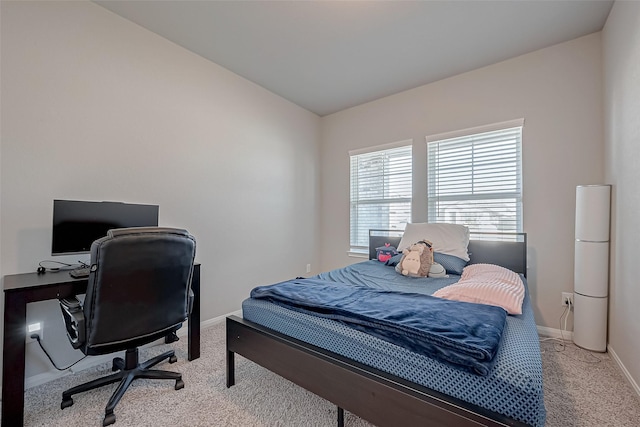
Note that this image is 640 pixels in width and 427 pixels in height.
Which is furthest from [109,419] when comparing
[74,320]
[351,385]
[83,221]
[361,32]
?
[361,32]

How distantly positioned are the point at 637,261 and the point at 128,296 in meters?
3.10

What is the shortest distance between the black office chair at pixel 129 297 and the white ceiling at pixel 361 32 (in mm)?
1861

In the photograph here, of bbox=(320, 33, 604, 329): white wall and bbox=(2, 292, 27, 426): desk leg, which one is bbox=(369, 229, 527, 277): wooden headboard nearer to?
bbox=(320, 33, 604, 329): white wall

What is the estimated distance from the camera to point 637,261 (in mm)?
1767

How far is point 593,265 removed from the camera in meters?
2.27

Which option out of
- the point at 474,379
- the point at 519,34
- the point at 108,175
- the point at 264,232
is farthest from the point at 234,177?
the point at 519,34

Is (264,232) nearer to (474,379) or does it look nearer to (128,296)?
(128,296)

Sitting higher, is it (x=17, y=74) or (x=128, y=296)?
(x=17, y=74)

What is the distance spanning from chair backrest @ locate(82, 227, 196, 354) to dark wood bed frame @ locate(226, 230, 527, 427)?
1.44 feet

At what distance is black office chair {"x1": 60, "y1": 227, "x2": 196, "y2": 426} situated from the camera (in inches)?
58.4

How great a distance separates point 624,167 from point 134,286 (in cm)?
333

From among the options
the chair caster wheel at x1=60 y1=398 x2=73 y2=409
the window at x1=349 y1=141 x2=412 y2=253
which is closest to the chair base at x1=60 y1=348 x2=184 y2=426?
the chair caster wheel at x1=60 y1=398 x2=73 y2=409

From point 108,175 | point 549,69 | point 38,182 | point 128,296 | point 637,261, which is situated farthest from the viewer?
point 549,69

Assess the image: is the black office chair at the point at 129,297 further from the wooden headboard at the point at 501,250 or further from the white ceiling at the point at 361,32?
the wooden headboard at the point at 501,250
